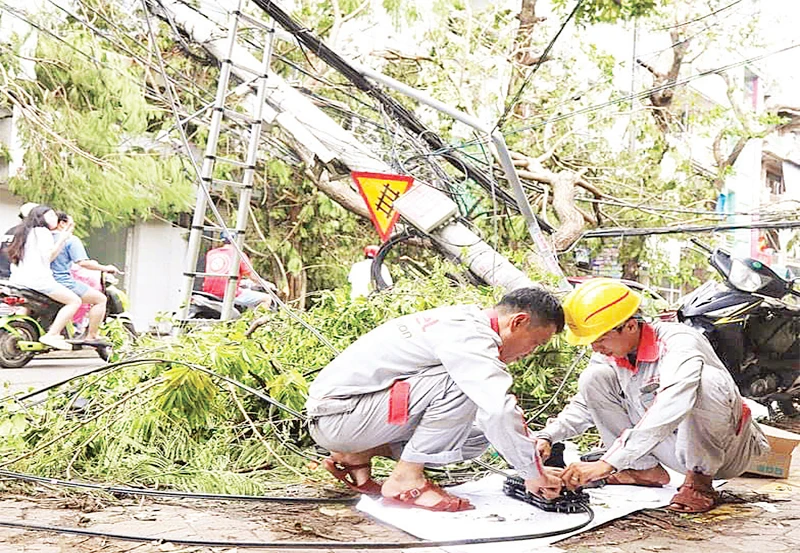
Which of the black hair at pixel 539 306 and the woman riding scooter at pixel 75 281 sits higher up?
the woman riding scooter at pixel 75 281

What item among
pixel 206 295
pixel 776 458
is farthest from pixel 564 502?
pixel 206 295

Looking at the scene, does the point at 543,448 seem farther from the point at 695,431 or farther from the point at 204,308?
the point at 204,308

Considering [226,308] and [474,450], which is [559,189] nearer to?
[226,308]

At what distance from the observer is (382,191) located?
654cm

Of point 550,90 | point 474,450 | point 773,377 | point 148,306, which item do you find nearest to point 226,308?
point 474,450

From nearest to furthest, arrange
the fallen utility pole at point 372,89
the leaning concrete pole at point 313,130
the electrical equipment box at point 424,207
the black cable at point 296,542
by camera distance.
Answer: the black cable at point 296,542
the fallen utility pole at point 372,89
the electrical equipment box at point 424,207
the leaning concrete pole at point 313,130

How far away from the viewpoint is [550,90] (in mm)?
12742

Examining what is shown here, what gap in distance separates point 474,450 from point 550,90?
990cm

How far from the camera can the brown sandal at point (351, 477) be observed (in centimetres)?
355

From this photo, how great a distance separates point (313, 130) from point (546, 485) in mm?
4289

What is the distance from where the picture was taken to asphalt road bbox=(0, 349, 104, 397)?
732 cm

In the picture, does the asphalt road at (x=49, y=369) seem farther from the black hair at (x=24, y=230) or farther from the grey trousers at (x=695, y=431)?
the grey trousers at (x=695, y=431)

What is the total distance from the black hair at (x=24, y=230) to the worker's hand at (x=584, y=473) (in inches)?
247

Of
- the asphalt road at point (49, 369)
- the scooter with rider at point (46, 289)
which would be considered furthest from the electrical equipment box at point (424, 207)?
the scooter with rider at point (46, 289)
